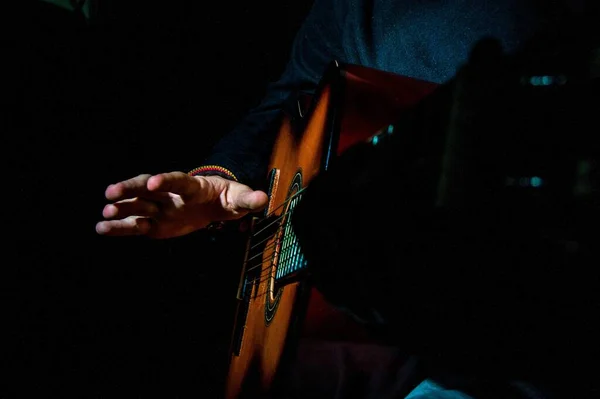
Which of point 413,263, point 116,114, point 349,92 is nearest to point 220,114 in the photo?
point 116,114

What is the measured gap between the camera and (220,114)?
6.52ft

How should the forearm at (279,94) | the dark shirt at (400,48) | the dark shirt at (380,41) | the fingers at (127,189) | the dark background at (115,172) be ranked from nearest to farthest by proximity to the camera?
the dark shirt at (400,48)
the dark shirt at (380,41)
the fingers at (127,189)
the forearm at (279,94)
the dark background at (115,172)

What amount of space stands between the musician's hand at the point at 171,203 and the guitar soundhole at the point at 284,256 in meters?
0.10

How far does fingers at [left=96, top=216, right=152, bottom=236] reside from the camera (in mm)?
1071

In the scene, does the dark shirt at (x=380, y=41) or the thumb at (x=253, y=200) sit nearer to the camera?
the dark shirt at (x=380, y=41)

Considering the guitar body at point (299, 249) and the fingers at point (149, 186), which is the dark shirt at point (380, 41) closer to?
the guitar body at point (299, 249)

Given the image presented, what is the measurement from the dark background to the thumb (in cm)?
68

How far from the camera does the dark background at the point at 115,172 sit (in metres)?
1.71

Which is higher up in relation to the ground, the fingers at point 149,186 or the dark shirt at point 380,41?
the dark shirt at point 380,41

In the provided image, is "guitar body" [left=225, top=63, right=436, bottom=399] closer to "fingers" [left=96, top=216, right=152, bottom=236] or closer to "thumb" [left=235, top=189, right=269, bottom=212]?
"thumb" [left=235, top=189, right=269, bottom=212]

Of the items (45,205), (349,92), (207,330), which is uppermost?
(349,92)

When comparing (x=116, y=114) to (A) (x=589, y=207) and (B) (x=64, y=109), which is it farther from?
(A) (x=589, y=207)

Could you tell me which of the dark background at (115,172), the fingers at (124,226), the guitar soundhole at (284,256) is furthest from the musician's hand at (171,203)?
the dark background at (115,172)

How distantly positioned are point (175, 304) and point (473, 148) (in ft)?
5.34
